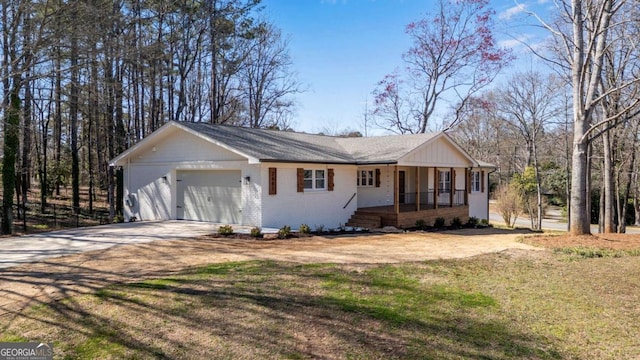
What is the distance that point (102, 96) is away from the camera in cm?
1428

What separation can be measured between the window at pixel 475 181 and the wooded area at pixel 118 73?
47.8 feet

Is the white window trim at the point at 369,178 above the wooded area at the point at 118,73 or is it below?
below

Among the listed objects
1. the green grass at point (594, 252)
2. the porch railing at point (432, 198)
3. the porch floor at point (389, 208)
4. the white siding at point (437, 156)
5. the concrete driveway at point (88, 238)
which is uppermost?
the white siding at point (437, 156)

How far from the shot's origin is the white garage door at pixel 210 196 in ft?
48.5

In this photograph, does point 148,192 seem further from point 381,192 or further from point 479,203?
point 479,203

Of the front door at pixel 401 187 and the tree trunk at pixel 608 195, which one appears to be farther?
the front door at pixel 401 187

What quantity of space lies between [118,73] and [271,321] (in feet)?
73.2

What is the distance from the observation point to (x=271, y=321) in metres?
4.89

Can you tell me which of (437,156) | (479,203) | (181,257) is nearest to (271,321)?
(181,257)

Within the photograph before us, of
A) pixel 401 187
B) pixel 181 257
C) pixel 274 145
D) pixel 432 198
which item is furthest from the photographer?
pixel 432 198

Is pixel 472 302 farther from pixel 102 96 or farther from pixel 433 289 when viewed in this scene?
pixel 102 96

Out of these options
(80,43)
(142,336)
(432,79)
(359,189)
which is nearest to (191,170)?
(80,43)

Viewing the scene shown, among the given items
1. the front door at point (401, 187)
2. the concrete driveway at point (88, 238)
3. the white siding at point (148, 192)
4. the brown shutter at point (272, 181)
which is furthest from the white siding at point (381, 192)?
the white siding at point (148, 192)

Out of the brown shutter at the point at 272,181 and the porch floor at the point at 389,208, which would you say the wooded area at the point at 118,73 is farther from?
the porch floor at the point at 389,208
